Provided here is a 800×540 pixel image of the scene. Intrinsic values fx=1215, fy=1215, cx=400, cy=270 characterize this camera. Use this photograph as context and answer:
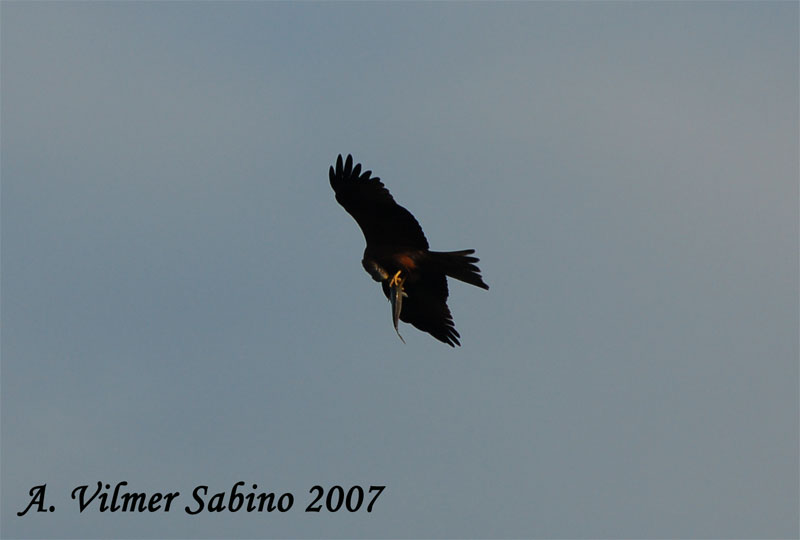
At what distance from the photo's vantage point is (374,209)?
1436 cm

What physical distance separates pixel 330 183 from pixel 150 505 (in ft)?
14.7

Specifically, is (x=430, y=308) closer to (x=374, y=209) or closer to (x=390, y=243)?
(x=390, y=243)

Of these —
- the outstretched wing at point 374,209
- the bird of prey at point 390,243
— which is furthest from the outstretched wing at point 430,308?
the outstretched wing at point 374,209

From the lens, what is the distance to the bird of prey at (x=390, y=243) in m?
14.1

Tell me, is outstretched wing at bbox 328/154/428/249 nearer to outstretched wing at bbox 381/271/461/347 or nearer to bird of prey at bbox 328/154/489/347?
bird of prey at bbox 328/154/489/347

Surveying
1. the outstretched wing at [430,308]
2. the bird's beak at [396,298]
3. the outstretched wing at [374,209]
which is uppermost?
the outstretched wing at [374,209]

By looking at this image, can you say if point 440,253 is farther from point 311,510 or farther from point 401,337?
point 311,510

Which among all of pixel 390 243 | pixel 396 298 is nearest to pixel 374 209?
pixel 390 243

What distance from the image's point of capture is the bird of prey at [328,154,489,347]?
14070 millimetres

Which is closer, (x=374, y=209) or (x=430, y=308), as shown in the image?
(x=374, y=209)

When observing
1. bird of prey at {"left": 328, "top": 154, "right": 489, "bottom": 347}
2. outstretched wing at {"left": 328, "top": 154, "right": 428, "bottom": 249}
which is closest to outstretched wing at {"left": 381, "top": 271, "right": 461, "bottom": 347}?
bird of prey at {"left": 328, "top": 154, "right": 489, "bottom": 347}

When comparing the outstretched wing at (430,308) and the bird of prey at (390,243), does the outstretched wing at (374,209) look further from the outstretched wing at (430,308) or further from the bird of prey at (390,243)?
the outstretched wing at (430,308)

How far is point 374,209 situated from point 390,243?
44 centimetres

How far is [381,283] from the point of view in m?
14.3
